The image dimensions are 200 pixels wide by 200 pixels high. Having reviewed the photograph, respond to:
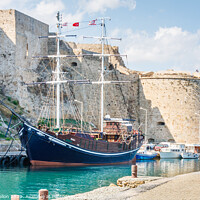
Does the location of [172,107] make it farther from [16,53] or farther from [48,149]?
[48,149]

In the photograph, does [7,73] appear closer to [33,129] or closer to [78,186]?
Answer: [33,129]

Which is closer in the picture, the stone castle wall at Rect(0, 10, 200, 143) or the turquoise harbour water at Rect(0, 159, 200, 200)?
the turquoise harbour water at Rect(0, 159, 200, 200)

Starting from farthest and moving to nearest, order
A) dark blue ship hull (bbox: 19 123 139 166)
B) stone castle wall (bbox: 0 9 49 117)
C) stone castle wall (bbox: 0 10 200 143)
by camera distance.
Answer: stone castle wall (bbox: 0 10 200 143) → stone castle wall (bbox: 0 9 49 117) → dark blue ship hull (bbox: 19 123 139 166)

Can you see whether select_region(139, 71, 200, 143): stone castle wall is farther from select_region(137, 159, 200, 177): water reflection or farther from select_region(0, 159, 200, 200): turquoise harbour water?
select_region(0, 159, 200, 200): turquoise harbour water

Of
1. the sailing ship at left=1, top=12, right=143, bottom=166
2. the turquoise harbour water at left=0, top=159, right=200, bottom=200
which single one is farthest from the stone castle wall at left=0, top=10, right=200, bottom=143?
the turquoise harbour water at left=0, top=159, right=200, bottom=200

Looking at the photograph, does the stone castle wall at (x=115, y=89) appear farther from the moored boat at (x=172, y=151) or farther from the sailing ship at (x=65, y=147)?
the sailing ship at (x=65, y=147)

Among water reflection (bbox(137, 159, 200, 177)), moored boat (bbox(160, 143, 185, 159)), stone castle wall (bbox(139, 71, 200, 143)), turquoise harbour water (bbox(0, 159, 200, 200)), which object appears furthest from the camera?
stone castle wall (bbox(139, 71, 200, 143))

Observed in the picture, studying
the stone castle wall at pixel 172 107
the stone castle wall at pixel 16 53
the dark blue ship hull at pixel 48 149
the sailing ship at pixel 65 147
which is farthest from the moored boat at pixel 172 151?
the dark blue ship hull at pixel 48 149

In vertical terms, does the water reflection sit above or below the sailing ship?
below

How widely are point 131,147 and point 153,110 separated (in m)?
14.1

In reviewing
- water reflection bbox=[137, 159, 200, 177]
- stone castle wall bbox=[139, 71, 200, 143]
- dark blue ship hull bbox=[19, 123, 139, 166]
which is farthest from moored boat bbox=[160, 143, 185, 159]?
dark blue ship hull bbox=[19, 123, 139, 166]

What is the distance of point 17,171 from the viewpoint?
1933 centimetres

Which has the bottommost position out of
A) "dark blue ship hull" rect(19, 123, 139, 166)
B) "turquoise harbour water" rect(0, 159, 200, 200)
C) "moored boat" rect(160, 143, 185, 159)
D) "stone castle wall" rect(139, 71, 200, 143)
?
"moored boat" rect(160, 143, 185, 159)

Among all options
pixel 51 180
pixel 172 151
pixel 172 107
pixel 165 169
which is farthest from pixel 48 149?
pixel 172 107
